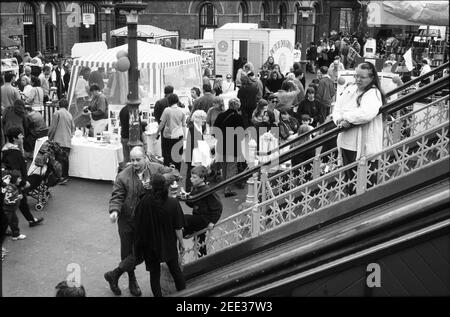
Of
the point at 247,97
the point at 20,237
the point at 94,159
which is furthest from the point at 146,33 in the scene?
the point at 20,237

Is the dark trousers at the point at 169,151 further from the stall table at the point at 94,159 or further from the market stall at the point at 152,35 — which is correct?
the market stall at the point at 152,35

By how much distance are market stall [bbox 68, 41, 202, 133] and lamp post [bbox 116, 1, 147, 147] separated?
305 cm

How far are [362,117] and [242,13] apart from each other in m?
32.1

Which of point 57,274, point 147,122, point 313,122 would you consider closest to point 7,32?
point 147,122

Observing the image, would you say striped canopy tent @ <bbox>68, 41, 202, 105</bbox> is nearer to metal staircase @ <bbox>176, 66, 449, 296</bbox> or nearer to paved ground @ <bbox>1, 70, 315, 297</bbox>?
paved ground @ <bbox>1, 70, 315, 297</bbox>

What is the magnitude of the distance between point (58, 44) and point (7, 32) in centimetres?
361

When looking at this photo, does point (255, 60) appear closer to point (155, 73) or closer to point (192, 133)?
point (155, 73)

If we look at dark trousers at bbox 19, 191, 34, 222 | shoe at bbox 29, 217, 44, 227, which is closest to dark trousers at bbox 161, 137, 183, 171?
shoe at bbox 29, 217, 44, 227

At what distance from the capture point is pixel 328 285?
4879 millimetres

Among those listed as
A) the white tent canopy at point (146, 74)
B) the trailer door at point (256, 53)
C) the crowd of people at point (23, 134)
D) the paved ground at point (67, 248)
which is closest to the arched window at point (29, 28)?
the crowd of people at point (23, 134)

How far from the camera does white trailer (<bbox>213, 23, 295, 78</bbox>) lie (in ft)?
77.5

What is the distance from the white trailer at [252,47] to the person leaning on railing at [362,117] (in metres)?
17.0

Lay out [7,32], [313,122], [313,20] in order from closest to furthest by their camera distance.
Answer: [313,122] < [7,32] < [313,20]

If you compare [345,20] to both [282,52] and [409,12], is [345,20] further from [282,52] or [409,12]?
[409,12]
